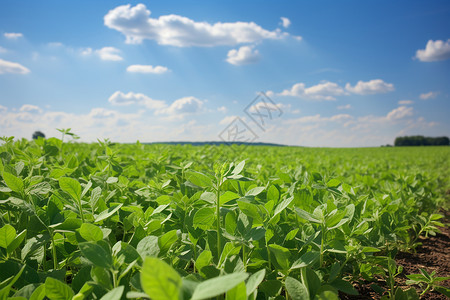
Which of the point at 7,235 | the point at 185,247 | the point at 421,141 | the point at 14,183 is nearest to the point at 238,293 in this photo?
the point at 185,247

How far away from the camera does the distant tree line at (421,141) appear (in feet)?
242

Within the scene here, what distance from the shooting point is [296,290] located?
841mm

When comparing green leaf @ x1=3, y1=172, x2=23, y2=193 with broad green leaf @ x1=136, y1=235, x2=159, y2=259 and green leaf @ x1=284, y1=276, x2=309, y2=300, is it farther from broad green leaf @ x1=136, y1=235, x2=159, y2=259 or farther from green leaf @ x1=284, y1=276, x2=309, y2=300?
green leaf @ x1=284, y1=276, x2=309, y2=300

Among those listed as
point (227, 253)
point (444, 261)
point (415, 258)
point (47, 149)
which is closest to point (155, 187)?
point (227, 253)

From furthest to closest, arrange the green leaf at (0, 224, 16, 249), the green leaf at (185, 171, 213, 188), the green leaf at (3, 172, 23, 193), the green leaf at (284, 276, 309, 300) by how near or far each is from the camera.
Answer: the green leaf at (3, 172, 23, 193)
the green leaf at (185, 171, 213, 188)
the green leaf at (0, 224, 16, 249)
the green leaf at (284, 276, 309, 300)

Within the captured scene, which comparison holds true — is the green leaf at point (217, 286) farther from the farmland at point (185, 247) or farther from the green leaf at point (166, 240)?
the green leaf at point (166, 240)

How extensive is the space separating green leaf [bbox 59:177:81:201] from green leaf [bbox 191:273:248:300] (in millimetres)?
799

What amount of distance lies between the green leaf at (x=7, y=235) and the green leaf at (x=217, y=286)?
29.9 inches

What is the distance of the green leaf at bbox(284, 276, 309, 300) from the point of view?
83 cm

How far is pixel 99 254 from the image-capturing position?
2.54 ft

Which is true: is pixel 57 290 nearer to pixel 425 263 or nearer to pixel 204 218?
pixel 204 218

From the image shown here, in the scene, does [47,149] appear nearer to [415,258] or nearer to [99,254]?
[99,254]

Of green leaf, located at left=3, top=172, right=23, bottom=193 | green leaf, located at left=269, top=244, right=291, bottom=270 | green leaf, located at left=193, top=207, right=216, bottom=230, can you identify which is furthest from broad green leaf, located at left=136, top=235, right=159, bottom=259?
green leaf, located at left=3, top=172, right=23, bottom=193

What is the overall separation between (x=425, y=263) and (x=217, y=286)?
2.69 metres
